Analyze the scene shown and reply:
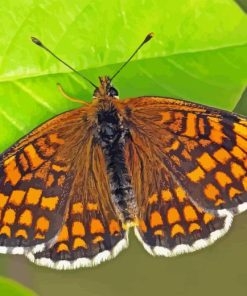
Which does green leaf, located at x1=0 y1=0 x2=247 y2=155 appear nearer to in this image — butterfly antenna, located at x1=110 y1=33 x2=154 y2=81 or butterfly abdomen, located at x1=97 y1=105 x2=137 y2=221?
butterfly antenna, located at x1=110 y1=33 x2=154 y2=81

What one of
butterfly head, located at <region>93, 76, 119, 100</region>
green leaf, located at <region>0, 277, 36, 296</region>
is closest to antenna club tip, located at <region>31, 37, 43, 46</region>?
butterfly head, located at <region>93, 76, 119, 100</region>

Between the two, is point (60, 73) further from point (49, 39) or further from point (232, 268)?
point (232, 268)

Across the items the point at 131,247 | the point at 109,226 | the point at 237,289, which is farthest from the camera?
the point at 237,289

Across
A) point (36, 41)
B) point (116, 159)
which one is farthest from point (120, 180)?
point (36, 41)

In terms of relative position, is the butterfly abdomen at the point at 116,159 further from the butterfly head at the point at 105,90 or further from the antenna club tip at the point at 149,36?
the antenna club tip at the point at 149,36

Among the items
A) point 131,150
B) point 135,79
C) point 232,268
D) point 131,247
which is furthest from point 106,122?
point 232,268

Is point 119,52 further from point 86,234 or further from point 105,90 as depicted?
point 86,234
